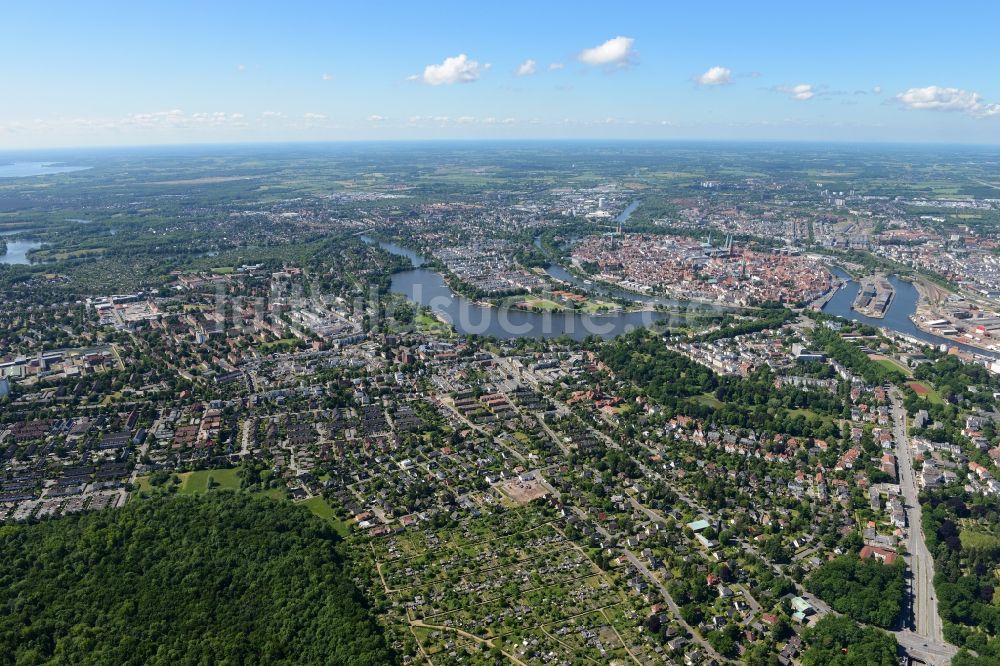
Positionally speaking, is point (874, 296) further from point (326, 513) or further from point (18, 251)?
point (18, 251)

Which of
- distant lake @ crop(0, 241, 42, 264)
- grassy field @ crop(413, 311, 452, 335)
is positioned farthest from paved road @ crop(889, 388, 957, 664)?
distant lake @ crop(0, 241, 42, 264)

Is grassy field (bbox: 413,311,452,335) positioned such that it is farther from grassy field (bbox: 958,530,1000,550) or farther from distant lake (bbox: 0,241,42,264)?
distant lake (bbox: 0,241,42,264)

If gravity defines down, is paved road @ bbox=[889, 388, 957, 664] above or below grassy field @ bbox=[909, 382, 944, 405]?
below

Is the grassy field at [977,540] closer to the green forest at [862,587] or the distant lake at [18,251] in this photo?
the green forest at [862,587]

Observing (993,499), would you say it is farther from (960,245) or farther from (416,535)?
(960,245)

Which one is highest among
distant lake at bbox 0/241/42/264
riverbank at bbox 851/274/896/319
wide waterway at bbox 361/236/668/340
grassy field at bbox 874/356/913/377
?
distant lake at bbox 0/241/42/264

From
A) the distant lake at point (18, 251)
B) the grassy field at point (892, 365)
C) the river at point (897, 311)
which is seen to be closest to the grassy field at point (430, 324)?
the grassy field at point (892, 365)

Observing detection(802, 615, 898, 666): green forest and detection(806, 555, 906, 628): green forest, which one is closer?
detection(802, 615, 898, 666): green forest
